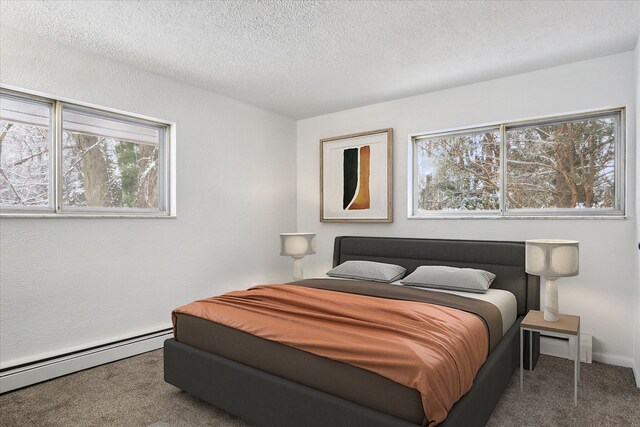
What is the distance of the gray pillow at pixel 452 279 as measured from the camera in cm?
299

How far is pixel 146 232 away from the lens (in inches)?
134

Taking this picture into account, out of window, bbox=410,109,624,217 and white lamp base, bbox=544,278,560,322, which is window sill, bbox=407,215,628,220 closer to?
window, bbox=410,109,624,217

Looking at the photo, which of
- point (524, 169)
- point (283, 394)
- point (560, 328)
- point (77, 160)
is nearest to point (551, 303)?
point (560, 328)

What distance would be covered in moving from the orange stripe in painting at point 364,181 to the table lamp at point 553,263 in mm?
2056

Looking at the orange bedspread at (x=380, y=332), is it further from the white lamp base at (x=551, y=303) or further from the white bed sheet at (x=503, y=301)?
the white lamp base at (x=551, y=303)

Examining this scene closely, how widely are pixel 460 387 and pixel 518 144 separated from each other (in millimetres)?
2679

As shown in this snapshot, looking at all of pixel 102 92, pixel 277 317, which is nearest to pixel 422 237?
pixel 277 317

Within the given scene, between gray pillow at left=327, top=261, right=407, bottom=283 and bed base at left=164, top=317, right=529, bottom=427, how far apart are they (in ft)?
4.03

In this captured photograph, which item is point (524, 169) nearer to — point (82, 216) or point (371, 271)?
point (371, 271)

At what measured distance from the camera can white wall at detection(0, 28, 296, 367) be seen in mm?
2674

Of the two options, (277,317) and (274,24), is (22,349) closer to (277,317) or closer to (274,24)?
(277,317)

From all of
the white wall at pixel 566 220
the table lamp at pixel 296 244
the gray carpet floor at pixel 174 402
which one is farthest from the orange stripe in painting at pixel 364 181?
the gray carpet floor at pixel 174 402

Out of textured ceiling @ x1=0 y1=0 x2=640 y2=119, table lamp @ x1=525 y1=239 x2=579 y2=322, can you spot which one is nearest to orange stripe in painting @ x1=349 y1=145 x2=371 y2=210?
textured ceiling @ x1=0 y1=0 x2=640 y2=119

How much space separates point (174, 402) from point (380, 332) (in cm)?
145
